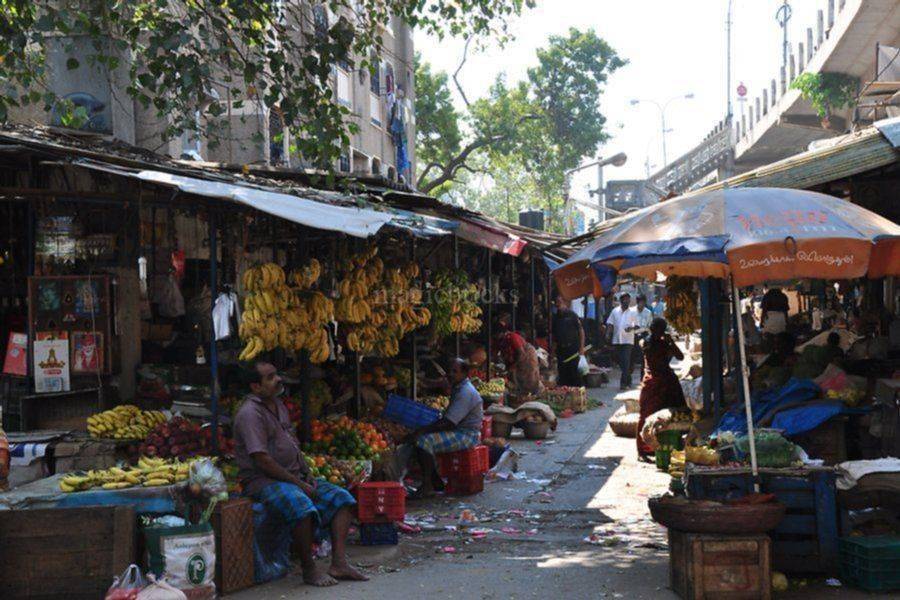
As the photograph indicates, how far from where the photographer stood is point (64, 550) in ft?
20.8

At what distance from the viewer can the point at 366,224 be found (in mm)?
8094

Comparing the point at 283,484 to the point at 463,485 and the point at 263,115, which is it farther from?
the point at 263,115

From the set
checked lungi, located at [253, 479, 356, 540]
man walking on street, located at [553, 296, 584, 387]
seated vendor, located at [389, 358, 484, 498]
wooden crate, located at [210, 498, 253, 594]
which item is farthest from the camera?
man walking on street, located at [553, 296, 584, 387]

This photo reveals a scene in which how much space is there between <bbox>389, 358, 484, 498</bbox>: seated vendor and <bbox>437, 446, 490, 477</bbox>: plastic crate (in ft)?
0.21

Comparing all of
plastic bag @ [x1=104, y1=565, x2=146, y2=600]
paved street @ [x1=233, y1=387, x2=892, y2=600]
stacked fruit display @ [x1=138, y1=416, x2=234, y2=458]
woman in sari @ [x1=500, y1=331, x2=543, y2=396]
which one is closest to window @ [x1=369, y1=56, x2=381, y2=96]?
woman in sari @ [x1=500, y1=331, x2=543, y2=396]

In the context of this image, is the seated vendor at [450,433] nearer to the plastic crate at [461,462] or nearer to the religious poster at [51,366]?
the plastic crate at [461,462]

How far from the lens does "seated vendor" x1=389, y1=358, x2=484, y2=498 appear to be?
10219mm

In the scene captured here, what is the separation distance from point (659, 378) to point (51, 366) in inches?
266

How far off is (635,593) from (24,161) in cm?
649

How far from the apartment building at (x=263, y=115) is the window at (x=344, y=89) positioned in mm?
24

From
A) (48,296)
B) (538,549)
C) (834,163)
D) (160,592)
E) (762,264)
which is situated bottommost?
(538,549)

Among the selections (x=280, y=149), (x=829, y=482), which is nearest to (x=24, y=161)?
(x=829, y=482)

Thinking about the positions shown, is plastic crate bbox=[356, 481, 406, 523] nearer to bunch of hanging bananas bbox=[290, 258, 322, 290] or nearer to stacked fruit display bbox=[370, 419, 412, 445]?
bunch of hanging bananas bbox=[290, 258, 322, 290]

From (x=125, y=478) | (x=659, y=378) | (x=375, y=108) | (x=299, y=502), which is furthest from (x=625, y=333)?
(x=125, y=478)
